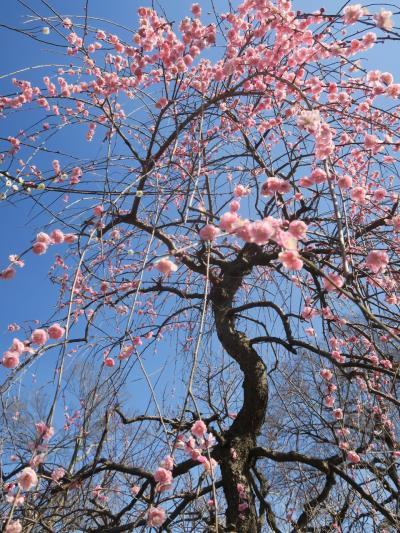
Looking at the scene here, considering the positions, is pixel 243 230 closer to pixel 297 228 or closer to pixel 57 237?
pixel 297 228

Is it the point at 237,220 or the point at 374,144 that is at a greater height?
the point at 374,144

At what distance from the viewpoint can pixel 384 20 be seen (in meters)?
1.91

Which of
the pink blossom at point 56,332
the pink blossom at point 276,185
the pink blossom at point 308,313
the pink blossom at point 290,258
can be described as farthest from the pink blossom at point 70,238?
the pink blossom at point 308,313

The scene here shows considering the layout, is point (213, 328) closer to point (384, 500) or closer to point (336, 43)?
point (384, 500)

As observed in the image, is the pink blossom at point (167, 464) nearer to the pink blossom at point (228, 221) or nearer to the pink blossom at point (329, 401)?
the pink blossom at point (228, 221)

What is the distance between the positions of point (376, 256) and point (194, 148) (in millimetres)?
2060

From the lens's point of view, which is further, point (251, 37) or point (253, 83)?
point (253, 83)

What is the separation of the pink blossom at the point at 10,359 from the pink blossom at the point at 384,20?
2055 mm

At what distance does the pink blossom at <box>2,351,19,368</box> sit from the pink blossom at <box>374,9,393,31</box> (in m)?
2.05

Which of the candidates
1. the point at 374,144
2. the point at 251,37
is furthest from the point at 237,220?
the point at 251,37

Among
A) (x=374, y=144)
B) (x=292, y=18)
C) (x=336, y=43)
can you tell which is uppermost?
(x=292, y=18)

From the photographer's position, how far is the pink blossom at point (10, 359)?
1.79m

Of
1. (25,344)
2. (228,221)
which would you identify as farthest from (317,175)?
(25,344)

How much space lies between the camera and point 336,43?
8.34 feet
